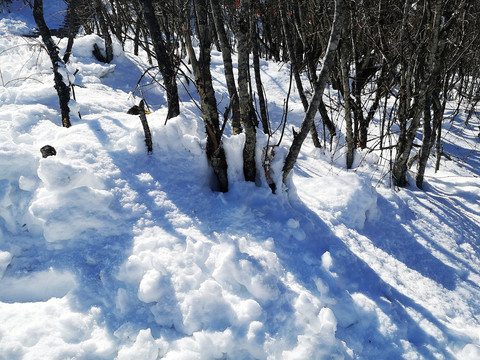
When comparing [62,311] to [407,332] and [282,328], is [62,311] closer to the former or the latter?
[282,328]

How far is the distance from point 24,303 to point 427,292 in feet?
9.12

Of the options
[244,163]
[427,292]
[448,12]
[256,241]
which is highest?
[448,12]

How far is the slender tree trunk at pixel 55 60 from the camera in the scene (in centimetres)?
390

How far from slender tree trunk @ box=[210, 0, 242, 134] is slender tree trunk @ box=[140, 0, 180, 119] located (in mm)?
839

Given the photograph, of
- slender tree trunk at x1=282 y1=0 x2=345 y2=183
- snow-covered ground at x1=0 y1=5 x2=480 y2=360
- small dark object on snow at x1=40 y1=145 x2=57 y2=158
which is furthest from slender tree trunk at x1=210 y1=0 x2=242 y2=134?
small dark object on snow at x1=40 y1=145 x2=57 y2=158

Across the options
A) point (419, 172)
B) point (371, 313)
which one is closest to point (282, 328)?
point (371, 313)

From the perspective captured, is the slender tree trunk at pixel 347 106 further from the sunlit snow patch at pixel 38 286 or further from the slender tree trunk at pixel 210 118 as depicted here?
the sunlit snow patch at pixel 38 286

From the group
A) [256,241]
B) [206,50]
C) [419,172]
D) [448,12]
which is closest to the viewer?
[256,241]

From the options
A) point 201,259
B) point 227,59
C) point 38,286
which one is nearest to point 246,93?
point 227,59

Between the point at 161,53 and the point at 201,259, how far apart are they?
2.69 metres

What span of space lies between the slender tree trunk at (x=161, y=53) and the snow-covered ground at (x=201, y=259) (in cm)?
38

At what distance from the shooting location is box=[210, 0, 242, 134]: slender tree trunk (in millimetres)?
2395

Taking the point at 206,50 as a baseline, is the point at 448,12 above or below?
above

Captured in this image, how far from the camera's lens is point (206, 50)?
2.89 meters
